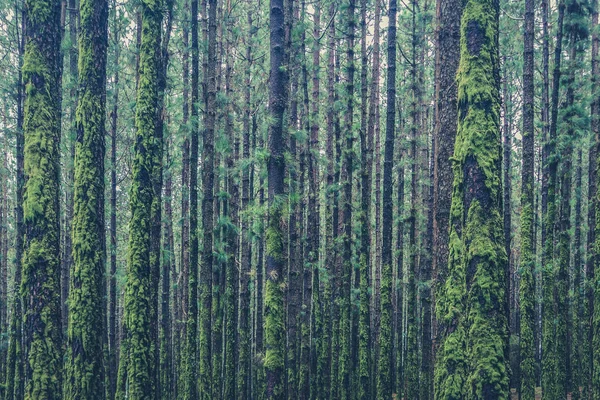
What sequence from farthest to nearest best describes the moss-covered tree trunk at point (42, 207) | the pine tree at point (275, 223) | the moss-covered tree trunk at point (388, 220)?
1. the moss-covered tree trunk at point (388, 220)
2. the pine tree at point (275, 223)
3. the moss-covered tree trunk at point (42, 207)

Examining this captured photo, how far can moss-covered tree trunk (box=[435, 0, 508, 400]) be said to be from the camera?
188 inches

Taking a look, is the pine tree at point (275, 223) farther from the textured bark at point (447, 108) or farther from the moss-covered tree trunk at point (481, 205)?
the moss-covered tree trunk at point (481, 205)

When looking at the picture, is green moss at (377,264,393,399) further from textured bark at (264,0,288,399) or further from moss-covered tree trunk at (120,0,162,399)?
moss-covered tree trunk at (120,0,162,399)

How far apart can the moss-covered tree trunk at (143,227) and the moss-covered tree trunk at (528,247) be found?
821 centimetres

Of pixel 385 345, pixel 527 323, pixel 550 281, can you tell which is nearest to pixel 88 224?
pixel 385 345

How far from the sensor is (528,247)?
11836 millimetres

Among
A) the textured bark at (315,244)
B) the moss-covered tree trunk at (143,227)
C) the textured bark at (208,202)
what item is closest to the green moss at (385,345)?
the textured bark at (315,244)

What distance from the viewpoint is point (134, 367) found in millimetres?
7488

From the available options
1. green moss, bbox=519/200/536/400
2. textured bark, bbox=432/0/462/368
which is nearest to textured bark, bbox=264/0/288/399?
textured bark, bbox=432/0/462/368

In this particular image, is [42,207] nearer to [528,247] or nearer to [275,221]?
[275,221]

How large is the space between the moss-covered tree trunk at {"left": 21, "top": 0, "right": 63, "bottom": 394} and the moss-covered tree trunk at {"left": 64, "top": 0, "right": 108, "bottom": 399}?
0.31 meters

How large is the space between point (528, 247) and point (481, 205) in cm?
779

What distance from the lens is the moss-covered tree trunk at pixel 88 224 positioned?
7.07m

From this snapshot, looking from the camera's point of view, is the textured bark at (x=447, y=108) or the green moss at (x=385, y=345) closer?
the textured bark at (x=447, y=108)
